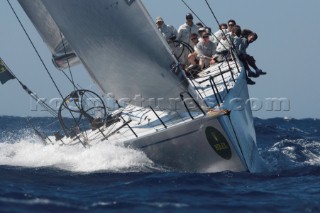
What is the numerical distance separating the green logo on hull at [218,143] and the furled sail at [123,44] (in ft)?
3.00

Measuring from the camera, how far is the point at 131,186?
9539mm

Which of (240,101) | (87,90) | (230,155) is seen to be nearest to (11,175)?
(87,90)

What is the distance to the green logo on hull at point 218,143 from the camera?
1034cm

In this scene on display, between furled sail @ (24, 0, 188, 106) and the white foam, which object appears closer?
furled sail @ (24, 0, 188, 106)

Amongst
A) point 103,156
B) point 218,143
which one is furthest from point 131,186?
point 103,156

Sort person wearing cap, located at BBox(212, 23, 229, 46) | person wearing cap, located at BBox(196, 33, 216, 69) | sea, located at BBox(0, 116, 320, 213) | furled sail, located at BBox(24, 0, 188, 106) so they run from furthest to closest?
person wearing cap, located at BBox(212, 23, 229, 46) → person wearing cap, located at BBox(196, 33, 216, 69) → furled sail, located at BBox(24, 0, 188, 106) → sea, located at BBox(0, 116, 320, 213)

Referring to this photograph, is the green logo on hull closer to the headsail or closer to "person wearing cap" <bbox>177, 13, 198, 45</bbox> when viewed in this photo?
the headsail

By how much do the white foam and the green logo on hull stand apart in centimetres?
117

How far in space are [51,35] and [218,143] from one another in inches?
219

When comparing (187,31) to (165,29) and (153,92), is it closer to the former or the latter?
(165,29)

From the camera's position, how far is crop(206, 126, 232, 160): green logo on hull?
10336 mm

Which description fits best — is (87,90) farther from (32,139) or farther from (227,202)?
(227,202)

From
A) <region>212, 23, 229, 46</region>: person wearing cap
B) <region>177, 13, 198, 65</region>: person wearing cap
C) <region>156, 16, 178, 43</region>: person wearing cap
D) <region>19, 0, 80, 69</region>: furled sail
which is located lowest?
<region>212, 23, 229, 46</region>: person wearing cap

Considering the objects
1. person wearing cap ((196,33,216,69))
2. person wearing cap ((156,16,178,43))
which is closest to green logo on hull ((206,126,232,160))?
person wearing cap ((196,33,216,69))
